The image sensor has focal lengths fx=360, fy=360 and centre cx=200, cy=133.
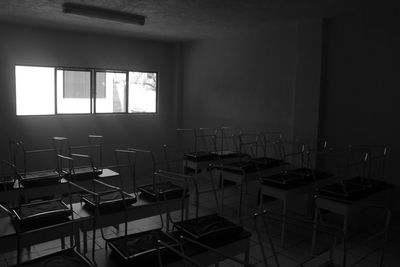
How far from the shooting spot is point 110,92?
6.26 meters

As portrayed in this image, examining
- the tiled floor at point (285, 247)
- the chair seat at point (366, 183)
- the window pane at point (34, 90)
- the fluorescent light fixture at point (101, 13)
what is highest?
the fluorescent light fixture at point (101, 13)

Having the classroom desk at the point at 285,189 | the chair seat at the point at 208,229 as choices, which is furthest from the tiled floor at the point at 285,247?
the chair seat at the point at 208,229

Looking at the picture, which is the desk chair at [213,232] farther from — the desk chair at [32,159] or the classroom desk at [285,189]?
the desk chair at [32,159]

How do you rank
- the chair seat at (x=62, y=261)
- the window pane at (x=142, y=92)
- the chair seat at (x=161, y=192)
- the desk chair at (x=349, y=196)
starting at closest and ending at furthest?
the chair seat at (x=62, y=261), the chair seat at (x=161, y=192), the desk chair at (x=349, y=196), the window pane at (x=142, y=92)

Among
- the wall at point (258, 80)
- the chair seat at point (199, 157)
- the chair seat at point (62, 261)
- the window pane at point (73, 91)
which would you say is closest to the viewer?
the chair seat at point (62, 261)

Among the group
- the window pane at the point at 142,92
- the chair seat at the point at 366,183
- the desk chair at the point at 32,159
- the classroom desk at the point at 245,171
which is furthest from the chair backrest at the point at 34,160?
the chair seat at the point at 366,183

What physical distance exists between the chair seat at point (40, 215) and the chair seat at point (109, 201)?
0.24 m

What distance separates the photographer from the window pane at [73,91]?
572cm

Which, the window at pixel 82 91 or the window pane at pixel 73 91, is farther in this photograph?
the window pane at pixel 73 91

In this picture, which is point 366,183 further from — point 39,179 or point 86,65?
point 86,65

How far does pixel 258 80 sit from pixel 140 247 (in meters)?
3.84

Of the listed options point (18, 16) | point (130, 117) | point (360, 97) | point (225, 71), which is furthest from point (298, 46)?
point (18, 16)

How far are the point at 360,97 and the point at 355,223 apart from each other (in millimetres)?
1479

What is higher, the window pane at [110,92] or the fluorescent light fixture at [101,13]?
the fluorescent light fixture at [101,13]
